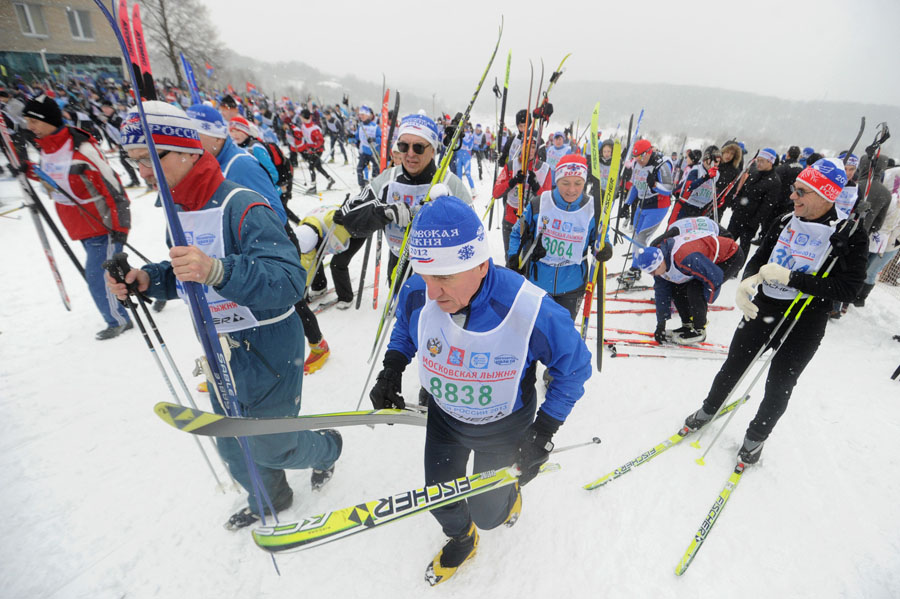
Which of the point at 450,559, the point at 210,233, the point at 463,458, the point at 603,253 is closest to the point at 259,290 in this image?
the point at 210,233

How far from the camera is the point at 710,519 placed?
104 inches

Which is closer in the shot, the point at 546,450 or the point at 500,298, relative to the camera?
the point at 500,298

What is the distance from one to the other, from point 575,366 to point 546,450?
51cm

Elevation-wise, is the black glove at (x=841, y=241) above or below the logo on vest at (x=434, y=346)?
above

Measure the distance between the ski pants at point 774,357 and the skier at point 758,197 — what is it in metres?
4.41

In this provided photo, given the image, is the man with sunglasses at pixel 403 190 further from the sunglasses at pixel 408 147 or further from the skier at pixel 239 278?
the skier at pixel 239 278

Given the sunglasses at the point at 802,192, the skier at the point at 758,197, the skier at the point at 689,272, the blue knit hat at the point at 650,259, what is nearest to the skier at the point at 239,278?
the sunglasses at the point at 802,192

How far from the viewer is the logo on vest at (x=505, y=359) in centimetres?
174

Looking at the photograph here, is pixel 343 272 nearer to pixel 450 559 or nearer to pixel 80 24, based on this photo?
pixel 450 559

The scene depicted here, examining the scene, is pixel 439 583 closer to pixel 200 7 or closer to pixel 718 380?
pixel 718 380

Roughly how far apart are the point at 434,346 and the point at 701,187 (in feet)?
25.1

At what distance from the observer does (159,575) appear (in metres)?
2.35

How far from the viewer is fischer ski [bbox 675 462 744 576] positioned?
242cm

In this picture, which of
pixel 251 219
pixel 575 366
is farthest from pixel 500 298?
pixel 251 219
